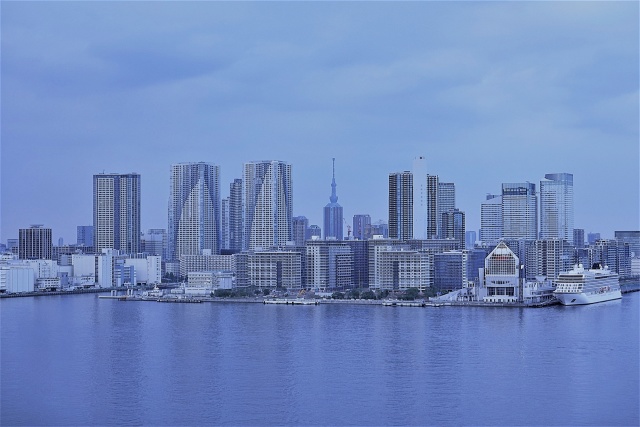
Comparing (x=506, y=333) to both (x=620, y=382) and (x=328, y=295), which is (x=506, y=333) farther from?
(x=328, y=295)

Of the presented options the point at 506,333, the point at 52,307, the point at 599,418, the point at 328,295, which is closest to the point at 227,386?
the point at 599,418

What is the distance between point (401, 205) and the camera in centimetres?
3359

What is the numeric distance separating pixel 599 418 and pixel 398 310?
12.2m

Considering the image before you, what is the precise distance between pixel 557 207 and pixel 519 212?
333cm

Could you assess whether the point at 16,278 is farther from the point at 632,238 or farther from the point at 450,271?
the point at 632,238

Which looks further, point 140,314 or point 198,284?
point 198,284

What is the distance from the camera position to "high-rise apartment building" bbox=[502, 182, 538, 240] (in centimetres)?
3984

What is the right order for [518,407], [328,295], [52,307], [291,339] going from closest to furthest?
[518,407] < [291,339] < [52,307] < [328,295]

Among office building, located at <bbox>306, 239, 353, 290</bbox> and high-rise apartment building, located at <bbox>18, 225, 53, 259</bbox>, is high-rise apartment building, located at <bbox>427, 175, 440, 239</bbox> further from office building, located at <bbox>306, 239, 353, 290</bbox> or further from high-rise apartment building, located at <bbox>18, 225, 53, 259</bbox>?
high-rise apartment building, located at <bbox>18, 225, 53, 259</bbox>

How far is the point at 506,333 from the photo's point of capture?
14562 mm

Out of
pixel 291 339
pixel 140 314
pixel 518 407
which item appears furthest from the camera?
pixel 140 314

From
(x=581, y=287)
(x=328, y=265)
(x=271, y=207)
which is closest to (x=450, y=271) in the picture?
(x=328, y=265)

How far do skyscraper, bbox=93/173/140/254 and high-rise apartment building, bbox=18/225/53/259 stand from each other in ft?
10.0

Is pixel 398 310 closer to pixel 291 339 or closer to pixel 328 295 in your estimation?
pixel 328 295
